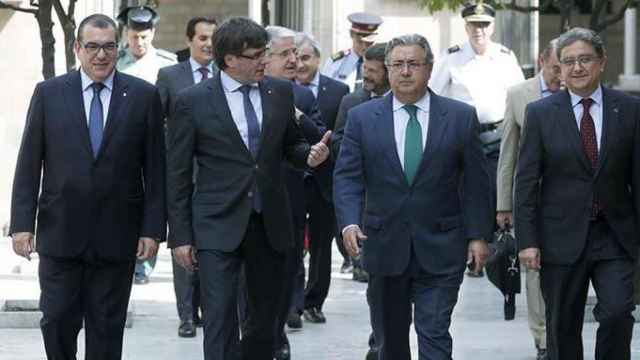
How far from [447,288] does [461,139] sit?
2.46 feet

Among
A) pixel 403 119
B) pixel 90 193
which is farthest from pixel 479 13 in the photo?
pixel 90 193

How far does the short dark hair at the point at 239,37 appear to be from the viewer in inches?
414

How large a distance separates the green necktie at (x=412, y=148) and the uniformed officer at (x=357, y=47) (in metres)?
6.91

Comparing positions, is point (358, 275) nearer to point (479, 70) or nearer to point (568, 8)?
point (479, 70)

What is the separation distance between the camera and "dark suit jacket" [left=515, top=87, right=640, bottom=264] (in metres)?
10.3

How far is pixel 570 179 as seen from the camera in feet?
34.1

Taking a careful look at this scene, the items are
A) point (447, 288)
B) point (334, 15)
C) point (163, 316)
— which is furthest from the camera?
point (334, 15)

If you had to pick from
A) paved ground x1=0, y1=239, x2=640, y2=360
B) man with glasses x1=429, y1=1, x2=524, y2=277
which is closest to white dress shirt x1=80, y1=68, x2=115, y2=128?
paved ground x1=0, y1=239, x2=640, y2=360

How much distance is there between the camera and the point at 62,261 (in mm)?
10258

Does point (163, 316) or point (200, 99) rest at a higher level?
point (200, 99)

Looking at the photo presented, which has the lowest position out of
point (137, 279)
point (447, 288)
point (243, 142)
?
point (137, 279)

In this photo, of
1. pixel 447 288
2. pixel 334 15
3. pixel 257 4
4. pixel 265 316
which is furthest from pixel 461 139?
pixel 257 4

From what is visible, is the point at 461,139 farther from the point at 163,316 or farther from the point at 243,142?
the point at 163,316

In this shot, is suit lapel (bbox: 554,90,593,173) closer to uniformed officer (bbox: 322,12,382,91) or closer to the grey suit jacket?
the grey suit jacket
